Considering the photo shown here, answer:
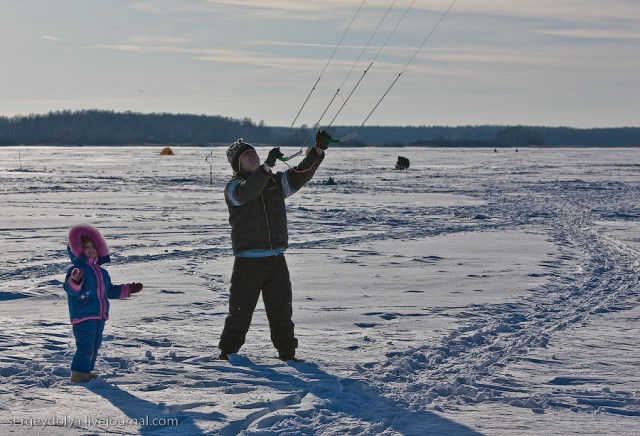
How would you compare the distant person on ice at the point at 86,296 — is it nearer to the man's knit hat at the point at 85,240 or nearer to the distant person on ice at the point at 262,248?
the man's knit hat at the point at 85,240

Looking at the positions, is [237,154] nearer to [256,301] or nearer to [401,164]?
[256,301]

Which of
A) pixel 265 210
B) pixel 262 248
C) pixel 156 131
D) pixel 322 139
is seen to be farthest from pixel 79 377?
pixel 156 131

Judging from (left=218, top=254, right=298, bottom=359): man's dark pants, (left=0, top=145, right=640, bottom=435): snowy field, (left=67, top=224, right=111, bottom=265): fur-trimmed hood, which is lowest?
(left=0, top=145, right=640, bottom=435): snowy field

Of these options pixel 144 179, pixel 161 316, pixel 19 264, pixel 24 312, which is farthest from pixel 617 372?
pixel 144 179

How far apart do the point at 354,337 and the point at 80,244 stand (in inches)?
94.1

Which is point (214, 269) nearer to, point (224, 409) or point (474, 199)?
point (224, 409)

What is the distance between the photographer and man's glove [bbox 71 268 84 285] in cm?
504

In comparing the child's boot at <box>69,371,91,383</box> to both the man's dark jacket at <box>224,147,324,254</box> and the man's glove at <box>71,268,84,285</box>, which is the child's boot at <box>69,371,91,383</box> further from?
the man's dark jacket at <box>224,147,324,254</box>

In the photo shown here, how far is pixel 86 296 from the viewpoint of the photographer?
16.8ft

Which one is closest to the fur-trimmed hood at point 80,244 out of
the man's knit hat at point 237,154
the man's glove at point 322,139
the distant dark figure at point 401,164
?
the man's knit hat at point 237,154

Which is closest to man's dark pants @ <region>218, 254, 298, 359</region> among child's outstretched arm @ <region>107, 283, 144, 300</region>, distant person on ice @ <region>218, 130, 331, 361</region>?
distant person on ice @ <region>218, 130, 331, 361</region>

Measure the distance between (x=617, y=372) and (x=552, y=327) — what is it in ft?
4.69

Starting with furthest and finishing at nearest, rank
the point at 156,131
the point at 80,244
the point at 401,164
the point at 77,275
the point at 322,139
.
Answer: the point at 156,131 → the point at 401,164 → the point at 322,139 → the point at 80,244 → the point at 77,275

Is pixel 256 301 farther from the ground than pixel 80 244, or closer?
closer
